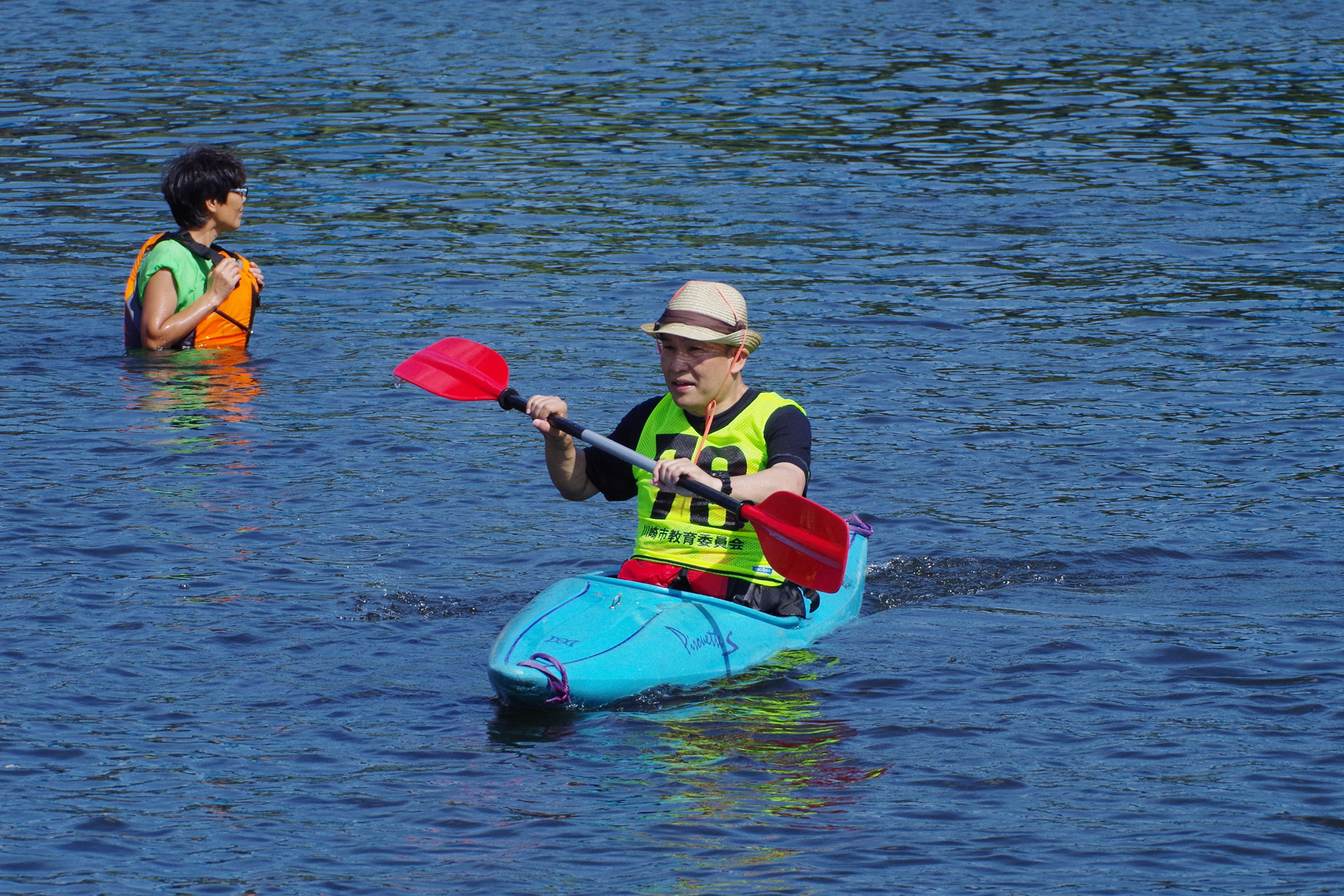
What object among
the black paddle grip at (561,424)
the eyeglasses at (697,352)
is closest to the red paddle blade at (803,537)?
the eyeglasses at (697,352)

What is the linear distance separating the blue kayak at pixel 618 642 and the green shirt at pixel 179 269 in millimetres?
5639

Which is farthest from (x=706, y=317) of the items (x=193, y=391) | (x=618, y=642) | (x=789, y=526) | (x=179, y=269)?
(x=179, y=269)

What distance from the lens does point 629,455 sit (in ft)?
21.6

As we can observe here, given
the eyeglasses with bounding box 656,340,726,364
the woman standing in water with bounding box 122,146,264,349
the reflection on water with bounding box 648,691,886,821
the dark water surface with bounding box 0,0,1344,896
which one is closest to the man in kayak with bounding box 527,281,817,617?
the eyeglasses with bounding box 656,340,726,364

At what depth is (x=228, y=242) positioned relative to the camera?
15945 mm

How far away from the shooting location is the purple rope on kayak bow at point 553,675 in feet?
20.4

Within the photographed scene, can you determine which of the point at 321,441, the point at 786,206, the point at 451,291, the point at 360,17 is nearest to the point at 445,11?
the point at 360,17

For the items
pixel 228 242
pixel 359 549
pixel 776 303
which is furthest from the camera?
pixel 228 242

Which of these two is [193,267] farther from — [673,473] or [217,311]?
[673,473]

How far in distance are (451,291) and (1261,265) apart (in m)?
6.28

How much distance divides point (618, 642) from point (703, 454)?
32.6 inches

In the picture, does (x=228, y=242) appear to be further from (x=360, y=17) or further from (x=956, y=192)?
(x=360, y=17)

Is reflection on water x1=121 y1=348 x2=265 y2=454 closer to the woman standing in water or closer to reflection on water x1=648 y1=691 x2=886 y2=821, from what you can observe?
the woman standing in water

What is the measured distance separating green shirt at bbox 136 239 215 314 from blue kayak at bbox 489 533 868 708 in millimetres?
5639
